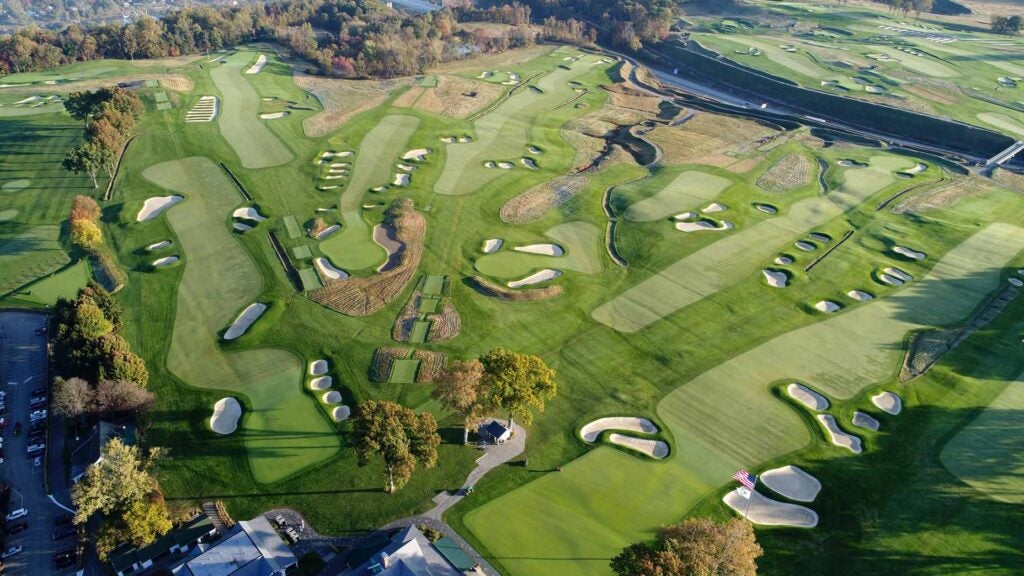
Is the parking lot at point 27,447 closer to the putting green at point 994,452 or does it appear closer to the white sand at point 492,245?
the white sand at point 492,245

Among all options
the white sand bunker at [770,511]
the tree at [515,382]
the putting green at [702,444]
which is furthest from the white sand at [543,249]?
the white sand bunker at [770,511]

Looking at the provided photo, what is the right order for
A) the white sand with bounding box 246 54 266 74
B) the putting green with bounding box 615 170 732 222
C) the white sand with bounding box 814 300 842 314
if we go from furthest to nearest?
1. the white sand with bounding box 246 54 266 74
2. the putting green with bounding box 615 170 732 222
3. the white sand with bounding box 814 300 842 314

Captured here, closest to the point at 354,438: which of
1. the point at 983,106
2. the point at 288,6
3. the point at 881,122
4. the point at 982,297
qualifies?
the point at 982,297

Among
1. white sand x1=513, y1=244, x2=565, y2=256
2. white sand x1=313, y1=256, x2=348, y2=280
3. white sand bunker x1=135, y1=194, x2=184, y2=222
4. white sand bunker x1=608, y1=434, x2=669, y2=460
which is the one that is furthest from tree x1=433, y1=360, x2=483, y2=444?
white sand bunker x1=135, y1=194, x2=184, y2=222

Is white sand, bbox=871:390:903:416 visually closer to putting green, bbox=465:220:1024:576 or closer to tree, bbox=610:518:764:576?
putting green, bbox=465:220:1024:576

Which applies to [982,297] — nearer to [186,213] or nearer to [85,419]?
[85,419]
